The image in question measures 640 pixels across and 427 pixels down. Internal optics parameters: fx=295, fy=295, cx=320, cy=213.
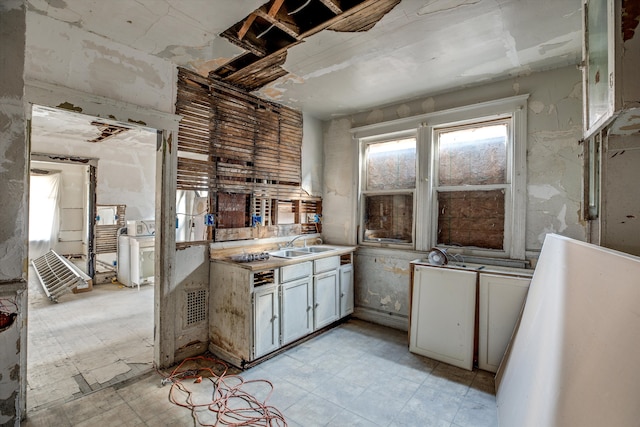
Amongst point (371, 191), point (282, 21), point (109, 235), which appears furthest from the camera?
point (109, 235)

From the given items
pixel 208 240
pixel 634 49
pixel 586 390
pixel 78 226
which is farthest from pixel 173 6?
pixel 78 226

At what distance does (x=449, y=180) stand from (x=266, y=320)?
2.53 metres

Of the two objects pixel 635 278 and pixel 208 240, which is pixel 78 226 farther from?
pixel 635 278

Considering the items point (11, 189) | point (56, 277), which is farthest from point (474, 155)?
point (56, 277)

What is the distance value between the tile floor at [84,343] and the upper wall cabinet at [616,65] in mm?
3578

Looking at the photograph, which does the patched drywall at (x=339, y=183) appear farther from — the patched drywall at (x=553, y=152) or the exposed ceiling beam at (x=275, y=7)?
the exposed ceiling beam at (x=275, y=7)

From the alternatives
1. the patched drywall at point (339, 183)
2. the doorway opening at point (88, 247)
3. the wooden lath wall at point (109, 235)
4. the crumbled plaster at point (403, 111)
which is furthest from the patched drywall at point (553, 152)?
the wooden lath wall at point (109, 235)

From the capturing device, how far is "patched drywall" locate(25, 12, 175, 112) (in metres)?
2.00

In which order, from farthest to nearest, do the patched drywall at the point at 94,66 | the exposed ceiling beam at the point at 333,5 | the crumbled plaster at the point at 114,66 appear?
the crumbled plaster at the point at 114,66, the patched drywall at the point at 94,66, the exposed ceiling beam at the point at 333,5

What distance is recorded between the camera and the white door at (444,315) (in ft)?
8.95

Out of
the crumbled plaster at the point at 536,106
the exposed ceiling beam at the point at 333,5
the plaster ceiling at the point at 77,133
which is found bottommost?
the crumbled plaster at the point at 536,106

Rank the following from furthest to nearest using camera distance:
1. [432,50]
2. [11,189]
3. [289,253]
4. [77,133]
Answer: [77,133] → [289,253] → [432,50] → [11,189]

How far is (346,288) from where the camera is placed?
374 centimetres

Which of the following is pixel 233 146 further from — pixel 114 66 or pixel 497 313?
pixel 497 313
